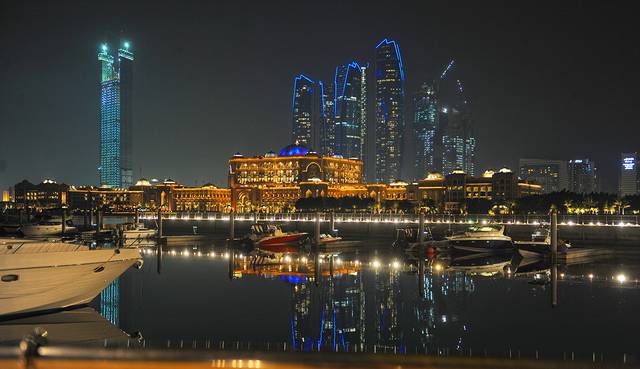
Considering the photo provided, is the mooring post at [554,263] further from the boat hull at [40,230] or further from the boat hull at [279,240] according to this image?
the boat hull at [40,230]

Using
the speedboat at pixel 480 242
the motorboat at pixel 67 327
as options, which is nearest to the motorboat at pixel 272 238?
the speedboat at pixel 480 242

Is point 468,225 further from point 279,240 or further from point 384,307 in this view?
point 384,307

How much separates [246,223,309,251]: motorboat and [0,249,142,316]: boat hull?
36289 mm

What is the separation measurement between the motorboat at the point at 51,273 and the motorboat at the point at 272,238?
36094 mm

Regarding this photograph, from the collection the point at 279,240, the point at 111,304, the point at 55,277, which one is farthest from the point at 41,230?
the point at 55,277

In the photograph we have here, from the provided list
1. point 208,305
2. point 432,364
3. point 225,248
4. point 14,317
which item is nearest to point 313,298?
point 208,305

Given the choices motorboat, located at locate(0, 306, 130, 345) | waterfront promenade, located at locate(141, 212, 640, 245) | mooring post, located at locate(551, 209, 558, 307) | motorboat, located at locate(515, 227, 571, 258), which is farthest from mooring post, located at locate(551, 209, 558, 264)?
motorboat, located at locate(0, 306, 130, 345)

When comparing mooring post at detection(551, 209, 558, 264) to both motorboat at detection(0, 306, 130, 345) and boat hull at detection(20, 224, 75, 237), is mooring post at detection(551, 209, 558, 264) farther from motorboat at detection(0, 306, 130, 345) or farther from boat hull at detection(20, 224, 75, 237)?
boat hull at detection(20, 224, 75, 237)

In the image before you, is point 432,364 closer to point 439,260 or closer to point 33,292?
point 33,292

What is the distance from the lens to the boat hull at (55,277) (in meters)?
20.2

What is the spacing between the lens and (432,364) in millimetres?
7086

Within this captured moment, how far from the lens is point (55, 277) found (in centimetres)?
2142

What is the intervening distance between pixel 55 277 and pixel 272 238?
39.4m

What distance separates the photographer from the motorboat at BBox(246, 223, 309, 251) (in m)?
60.7
